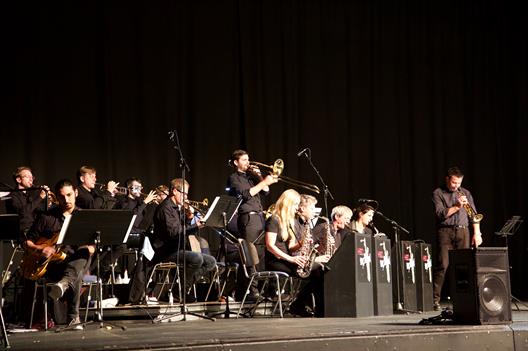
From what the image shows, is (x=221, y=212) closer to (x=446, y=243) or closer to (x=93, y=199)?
(x=93, y=199)

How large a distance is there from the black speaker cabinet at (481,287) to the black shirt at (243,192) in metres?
3.05

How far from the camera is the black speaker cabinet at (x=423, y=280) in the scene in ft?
26.9

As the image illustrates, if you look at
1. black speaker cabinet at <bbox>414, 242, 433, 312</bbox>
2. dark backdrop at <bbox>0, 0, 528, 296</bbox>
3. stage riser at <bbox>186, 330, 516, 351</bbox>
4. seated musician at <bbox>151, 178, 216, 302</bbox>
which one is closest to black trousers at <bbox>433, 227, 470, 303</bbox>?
black speaker cabinet at <bbox>414, 242, 433, 312</bbox>

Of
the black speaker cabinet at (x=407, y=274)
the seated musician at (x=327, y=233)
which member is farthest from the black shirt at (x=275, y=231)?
the black speaker cabinet at (x=407, y=274)

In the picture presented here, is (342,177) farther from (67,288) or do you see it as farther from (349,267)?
(67,288)

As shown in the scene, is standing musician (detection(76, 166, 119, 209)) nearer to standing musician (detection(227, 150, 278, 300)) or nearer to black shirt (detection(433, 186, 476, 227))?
standing musician (detection(227, 150, 278, 300))

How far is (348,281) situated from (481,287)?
1767mm

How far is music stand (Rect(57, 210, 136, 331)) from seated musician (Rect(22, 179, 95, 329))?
247 mm

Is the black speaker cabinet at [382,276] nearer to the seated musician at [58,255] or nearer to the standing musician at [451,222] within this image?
the standing musician at [451,222]

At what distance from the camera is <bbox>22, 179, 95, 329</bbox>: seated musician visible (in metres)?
6.34

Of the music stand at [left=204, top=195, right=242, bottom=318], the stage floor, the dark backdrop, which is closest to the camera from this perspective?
the stage floor

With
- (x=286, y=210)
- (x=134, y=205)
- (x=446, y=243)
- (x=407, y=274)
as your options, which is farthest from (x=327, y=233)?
(x=134, y=205)

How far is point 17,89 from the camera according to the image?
369 inches

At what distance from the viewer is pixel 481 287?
561 centimetres
